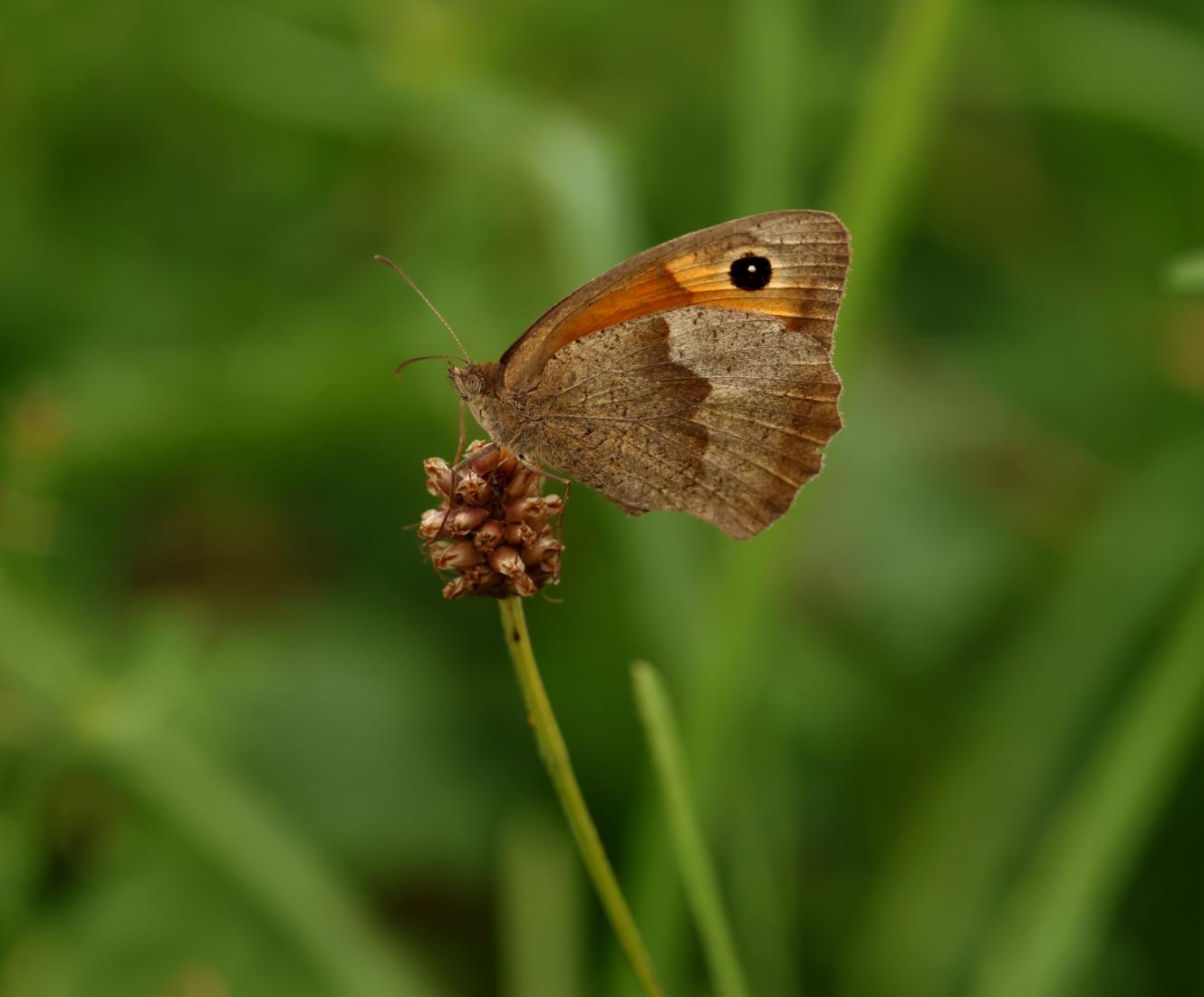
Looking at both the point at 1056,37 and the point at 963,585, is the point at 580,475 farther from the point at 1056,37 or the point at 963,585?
the point at 1056,37

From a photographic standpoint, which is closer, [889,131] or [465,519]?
[465,519]

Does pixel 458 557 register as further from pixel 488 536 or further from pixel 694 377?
pixel 694 377

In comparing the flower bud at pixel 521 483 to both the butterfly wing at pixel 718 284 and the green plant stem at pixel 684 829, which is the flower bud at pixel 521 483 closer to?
the green plant stem at pixel 684 829

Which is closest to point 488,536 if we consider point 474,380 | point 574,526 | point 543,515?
point 543,515

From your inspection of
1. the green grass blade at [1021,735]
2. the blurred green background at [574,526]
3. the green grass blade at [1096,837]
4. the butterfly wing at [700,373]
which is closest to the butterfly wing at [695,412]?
the butterfly wing at [700,373]

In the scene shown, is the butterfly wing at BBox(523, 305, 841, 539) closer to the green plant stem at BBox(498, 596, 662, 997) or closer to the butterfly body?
the butterfly body

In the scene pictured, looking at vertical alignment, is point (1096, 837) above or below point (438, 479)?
below

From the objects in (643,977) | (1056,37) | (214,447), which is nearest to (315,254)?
(214,447)
